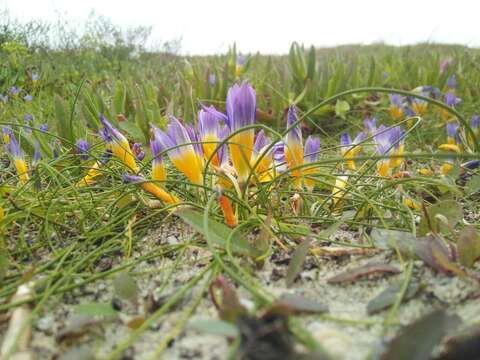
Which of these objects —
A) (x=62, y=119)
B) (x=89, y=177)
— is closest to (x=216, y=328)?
(x=89, y=177)

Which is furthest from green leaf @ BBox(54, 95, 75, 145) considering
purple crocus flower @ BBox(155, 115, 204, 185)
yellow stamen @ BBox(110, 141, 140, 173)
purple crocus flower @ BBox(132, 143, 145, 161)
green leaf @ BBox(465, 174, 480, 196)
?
green leaf @ BBox(465, 174, 480, 196)

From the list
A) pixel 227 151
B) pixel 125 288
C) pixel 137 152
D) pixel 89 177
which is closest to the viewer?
pixel 125 288

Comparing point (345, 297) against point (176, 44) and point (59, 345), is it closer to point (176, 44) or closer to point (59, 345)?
point (59, 345)

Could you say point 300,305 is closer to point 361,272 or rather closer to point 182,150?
point 361,272

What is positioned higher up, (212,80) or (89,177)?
(212,80)

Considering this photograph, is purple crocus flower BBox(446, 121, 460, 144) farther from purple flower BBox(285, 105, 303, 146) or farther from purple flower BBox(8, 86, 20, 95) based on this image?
purple flower BBox(8, 86, 20, 95)

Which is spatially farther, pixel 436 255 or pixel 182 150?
pixel 182 150
